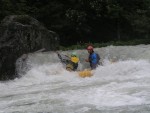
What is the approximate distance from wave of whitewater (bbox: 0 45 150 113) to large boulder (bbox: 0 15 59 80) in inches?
23.9

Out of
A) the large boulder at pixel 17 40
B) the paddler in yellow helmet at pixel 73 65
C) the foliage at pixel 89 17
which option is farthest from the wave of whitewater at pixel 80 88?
the foliage at pixel 89 17

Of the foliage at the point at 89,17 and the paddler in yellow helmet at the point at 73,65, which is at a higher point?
the paddler in yellow helmet at the point at 73,65

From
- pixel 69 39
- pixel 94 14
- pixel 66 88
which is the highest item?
pixel 66 88

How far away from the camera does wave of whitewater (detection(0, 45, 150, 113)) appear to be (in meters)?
8.77

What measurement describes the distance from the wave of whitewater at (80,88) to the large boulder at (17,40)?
23.9 inches

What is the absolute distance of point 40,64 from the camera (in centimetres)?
1555

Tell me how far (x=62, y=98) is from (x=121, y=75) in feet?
10.8

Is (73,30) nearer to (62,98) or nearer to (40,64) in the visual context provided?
(40,64)

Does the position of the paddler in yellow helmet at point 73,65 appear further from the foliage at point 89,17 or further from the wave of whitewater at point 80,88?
the foliage at point 89,17

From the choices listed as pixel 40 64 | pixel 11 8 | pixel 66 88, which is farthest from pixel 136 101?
pixel 11 8

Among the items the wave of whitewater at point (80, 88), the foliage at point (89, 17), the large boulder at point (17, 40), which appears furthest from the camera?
the foliage at point (89, 17)

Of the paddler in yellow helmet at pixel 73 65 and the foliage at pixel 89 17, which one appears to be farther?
the foliage at pixel 89 17

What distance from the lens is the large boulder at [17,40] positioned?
15188mm

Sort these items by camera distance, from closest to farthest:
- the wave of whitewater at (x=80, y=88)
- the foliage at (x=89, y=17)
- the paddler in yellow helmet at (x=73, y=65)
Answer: the wave of whitewater at (x=80, y=88) < the paddler in yellow helmet at (x=73, y=65) < the foliage at (x=89, y=17)
